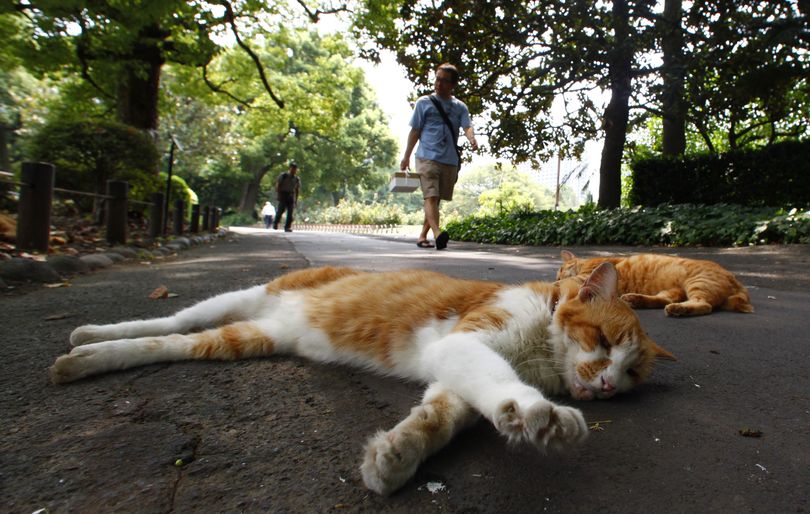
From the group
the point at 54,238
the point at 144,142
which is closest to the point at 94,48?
the point at 144,142

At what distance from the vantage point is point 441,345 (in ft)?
5.38

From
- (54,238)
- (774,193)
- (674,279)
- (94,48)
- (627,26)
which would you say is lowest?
(54,238)

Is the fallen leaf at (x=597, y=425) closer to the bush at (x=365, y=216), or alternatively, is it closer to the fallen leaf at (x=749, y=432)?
the fallen leaf at (x=749, y=432)

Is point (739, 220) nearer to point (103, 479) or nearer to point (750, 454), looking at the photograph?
point (750, 454)

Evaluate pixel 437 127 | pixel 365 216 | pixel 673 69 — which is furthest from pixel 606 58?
pixel 365 216

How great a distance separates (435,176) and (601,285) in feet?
17.1

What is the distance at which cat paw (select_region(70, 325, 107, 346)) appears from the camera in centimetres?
197

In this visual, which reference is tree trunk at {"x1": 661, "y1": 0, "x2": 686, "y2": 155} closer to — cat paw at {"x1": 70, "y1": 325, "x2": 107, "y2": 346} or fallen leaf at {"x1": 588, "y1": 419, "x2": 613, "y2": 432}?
fallen leaf at {"x1": 588, "y1": 419, "x2": 613, "y2": 432}

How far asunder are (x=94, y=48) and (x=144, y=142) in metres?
2.32

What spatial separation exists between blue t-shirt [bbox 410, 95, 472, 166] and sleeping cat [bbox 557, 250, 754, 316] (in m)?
3.26

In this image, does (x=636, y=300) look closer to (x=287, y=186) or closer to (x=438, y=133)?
(x=438, y=133)

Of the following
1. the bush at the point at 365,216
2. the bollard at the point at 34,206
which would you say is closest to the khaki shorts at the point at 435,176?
the bollard at the point at 34,206

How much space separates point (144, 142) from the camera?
8352 millimetres

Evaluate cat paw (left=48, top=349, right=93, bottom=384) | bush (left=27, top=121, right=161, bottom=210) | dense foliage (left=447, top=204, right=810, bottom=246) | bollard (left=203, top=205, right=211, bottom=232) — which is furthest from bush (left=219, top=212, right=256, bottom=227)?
cat paw (left=48, top=349, right=93, bottom=384)
